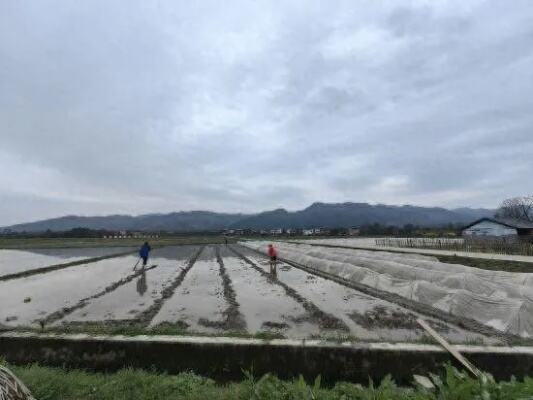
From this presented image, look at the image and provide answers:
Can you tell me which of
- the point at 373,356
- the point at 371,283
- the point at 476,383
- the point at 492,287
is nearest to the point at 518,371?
the point at 373,356

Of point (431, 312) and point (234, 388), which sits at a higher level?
point (234, 388)

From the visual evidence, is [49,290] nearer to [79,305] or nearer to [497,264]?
[79,305]

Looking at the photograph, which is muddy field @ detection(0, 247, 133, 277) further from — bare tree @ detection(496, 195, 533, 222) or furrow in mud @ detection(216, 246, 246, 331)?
bare tree @ detection(496, 195, 533, 222)

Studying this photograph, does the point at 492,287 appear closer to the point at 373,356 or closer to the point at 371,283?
the point at 371,283

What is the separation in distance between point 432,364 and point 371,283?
30.1ft

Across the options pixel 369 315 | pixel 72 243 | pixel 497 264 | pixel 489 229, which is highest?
pixel 489 229

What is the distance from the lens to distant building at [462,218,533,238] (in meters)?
36.4

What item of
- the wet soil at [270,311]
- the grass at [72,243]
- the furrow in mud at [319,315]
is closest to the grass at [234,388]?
the wet soil at [270,311]

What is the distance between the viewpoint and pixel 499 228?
38.2 metres

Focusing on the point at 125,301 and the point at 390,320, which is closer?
the point at 390,320

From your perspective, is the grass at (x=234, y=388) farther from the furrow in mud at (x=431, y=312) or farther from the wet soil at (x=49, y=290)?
the wet soil at (x=49, y=290)

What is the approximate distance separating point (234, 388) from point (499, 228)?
40.7m

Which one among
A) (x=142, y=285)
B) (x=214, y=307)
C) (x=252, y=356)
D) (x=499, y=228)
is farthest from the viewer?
(x=499, y=228)

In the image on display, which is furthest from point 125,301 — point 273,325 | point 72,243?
point 72,243
